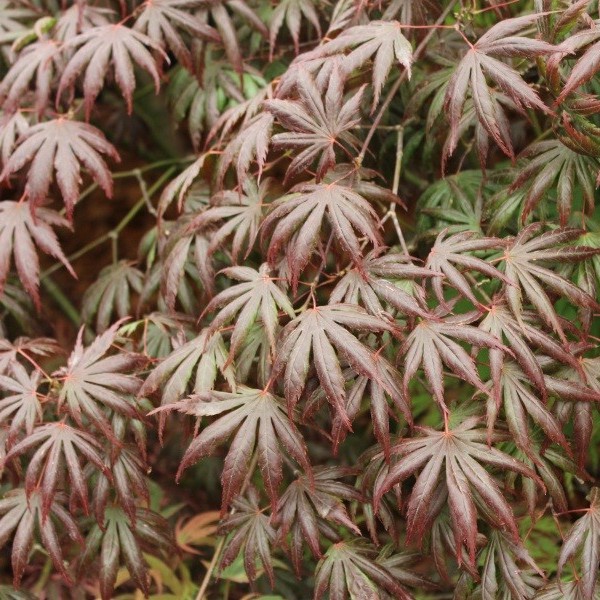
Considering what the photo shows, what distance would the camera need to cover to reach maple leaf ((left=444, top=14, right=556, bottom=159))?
4.47 ft

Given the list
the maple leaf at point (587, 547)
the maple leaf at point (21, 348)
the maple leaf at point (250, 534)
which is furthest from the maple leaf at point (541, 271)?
the maple leaf at point (21, 348)

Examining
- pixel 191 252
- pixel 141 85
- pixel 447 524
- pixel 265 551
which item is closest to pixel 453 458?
pixel 447 524

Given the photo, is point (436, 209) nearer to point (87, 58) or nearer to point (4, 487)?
point (87, 58)

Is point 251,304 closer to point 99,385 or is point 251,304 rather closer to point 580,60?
point 99,385

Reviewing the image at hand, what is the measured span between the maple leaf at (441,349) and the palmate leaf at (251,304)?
233 millimetres

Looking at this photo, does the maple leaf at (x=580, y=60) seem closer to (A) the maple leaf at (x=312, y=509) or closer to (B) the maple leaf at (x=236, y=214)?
(B) the maple leaf at (x=236, y=214)

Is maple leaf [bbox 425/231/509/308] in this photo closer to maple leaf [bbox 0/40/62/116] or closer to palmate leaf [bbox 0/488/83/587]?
palmate leaf [bbox 0/488/83/587]

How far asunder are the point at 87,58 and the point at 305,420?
991 millimetres

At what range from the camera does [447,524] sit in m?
1.49

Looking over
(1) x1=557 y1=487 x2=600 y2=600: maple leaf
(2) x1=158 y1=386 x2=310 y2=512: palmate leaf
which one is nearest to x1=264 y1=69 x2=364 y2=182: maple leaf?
(2) x1=158 y1=386 x2=310 y2=512: palmate leaf

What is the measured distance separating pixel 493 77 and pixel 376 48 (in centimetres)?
24

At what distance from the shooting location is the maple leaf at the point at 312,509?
150cm

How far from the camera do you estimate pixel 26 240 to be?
1.76m

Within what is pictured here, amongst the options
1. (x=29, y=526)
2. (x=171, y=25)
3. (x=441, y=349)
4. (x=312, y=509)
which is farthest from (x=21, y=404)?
(x=171, y=25)
